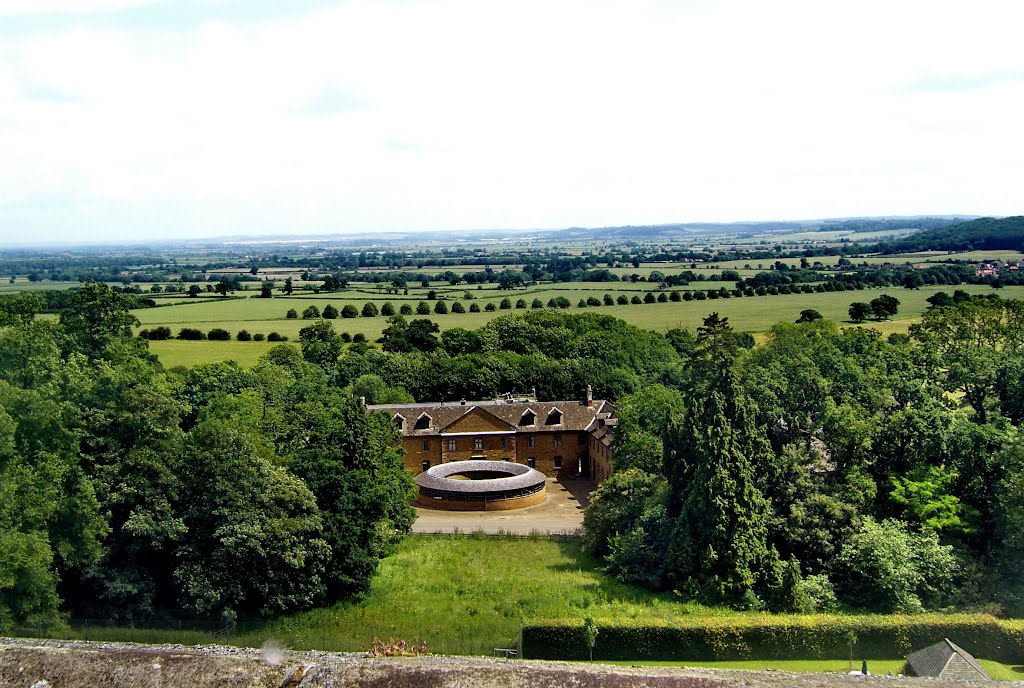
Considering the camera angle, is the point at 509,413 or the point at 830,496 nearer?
the point at 830,496

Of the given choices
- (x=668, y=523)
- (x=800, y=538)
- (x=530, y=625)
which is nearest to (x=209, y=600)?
(x=530, y=625)

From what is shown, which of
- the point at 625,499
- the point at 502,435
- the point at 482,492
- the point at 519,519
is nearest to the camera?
the point at 625,499

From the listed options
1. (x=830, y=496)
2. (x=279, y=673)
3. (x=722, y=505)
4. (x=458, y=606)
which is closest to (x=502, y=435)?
(x=458, y=606)

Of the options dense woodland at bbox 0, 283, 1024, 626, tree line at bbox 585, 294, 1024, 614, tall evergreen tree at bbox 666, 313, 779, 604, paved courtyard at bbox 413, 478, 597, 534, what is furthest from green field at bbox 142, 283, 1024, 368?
tall evergreen tree at bbox 666, 313, 779, 604

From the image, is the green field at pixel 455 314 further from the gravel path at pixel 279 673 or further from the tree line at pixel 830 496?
the gravel path at pixel 279 673

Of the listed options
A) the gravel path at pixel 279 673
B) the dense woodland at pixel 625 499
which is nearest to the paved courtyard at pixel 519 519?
the dense woodland at pixel 625 499

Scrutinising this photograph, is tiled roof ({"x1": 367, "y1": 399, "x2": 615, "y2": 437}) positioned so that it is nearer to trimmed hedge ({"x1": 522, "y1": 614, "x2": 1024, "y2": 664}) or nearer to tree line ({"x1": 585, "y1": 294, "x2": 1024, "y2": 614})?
tree line ({"x1": 585, "y1": 294, "x2": 1024, "y2": 614})

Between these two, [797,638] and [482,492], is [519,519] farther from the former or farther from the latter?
[797,638]
